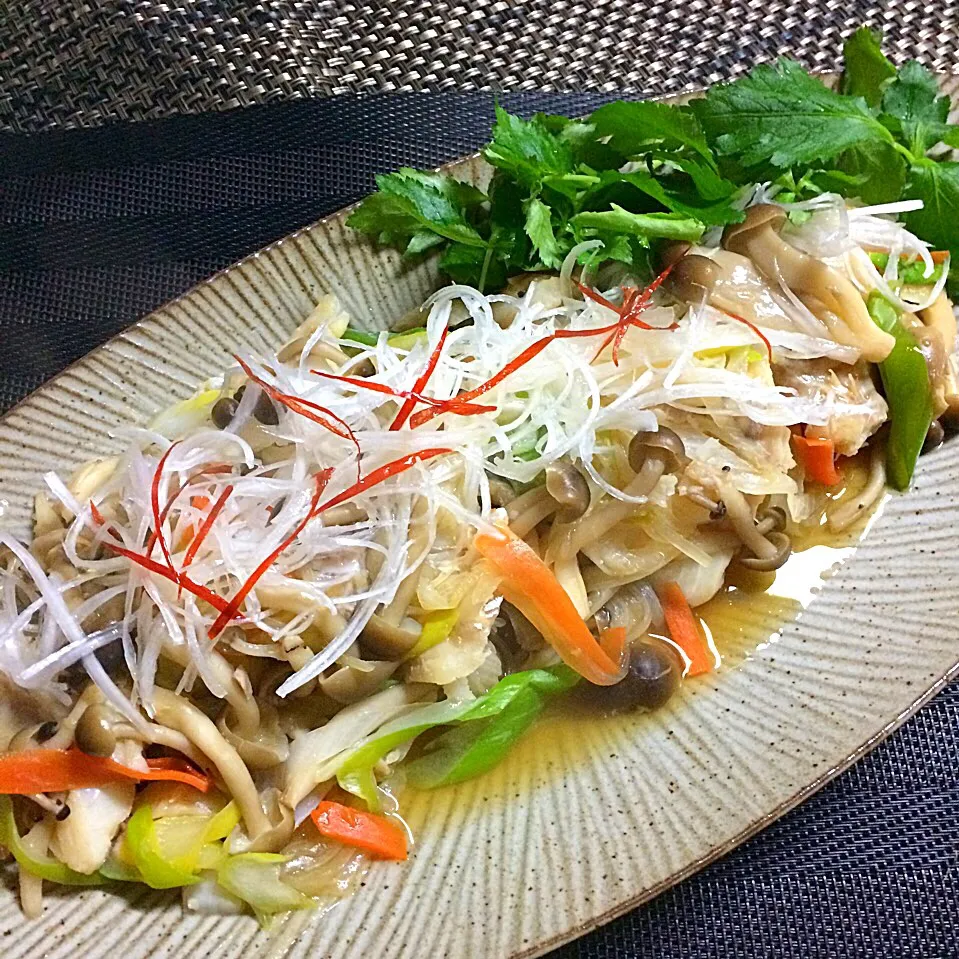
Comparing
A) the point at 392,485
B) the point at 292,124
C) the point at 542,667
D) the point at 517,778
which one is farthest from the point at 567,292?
the point at 292,124

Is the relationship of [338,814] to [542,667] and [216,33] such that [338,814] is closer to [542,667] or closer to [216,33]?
[542,667]

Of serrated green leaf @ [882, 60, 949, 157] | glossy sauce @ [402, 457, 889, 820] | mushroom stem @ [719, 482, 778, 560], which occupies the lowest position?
glossy sauce @ [402, 457, 889, 820]

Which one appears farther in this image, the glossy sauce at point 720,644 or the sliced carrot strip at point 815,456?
the sliced carrot strip at point 815,456

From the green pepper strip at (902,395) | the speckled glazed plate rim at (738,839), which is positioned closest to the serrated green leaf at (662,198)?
the green pepper strip at (902,395)

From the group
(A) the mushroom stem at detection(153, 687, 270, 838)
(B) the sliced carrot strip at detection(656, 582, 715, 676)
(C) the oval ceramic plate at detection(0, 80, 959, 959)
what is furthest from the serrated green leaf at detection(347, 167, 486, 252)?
(A) the mushroom stem at detection(153, 687, 270, 838)

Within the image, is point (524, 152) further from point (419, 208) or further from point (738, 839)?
point (738, 839)

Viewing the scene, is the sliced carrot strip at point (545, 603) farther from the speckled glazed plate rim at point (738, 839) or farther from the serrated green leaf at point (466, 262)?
the serrated green leaf at point (466, 262)

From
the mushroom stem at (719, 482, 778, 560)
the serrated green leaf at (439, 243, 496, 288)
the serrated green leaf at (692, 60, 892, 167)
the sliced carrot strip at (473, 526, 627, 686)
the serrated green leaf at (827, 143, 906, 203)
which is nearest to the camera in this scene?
the sliced carrot strip at (473, 526, 627, 686)

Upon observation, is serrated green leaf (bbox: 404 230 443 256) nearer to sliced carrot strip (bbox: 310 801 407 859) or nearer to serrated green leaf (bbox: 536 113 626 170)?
serrated green leaf (bbox: 536 113 626 170)
